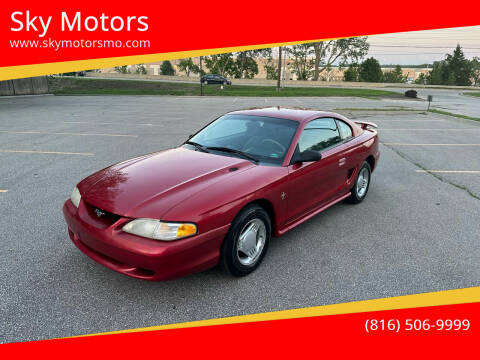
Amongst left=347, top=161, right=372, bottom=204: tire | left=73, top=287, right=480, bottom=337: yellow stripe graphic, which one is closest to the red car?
left=347, top=161, right=372, bottom=204: tire

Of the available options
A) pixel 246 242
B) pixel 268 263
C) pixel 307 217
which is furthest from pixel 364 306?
pixel 307 217

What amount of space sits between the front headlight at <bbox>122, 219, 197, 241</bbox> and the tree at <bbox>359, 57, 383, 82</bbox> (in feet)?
219

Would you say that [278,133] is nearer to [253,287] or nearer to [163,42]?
[253,287]

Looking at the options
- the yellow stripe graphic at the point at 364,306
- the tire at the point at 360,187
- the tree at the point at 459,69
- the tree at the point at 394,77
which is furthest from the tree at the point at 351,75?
the yellow stripe graphic at the point at 364,306

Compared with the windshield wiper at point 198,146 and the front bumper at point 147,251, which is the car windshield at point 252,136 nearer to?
the windshield wiper at point 198,146

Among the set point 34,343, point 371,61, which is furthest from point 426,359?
point 371,61

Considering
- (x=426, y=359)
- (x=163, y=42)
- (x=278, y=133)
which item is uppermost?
(x=163, y=42)

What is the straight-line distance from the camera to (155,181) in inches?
130

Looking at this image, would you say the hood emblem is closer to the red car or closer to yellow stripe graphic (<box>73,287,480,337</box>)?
the red car

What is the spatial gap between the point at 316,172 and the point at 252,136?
87cm

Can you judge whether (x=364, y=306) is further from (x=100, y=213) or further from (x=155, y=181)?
(x=100, y=213)

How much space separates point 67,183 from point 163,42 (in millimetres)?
7120

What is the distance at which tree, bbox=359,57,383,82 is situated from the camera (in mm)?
62312

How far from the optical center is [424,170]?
706 cm
